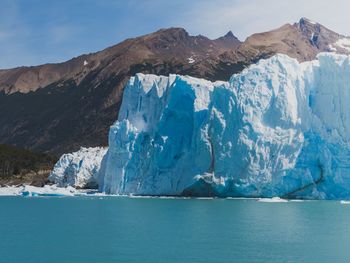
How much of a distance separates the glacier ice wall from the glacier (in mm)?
58

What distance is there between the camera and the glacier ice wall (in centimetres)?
3441

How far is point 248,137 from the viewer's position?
3528cm

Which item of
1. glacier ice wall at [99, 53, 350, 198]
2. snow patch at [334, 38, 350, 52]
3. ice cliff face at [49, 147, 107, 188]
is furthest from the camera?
snow patch at [334, 38, 350, 52]

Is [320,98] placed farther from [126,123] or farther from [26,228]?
[26,228]

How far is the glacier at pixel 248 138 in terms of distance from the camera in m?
34.4

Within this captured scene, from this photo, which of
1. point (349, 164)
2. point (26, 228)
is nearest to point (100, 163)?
point (349, 164)

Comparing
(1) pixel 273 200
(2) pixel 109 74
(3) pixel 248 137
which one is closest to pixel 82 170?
(3) pixel 248 137

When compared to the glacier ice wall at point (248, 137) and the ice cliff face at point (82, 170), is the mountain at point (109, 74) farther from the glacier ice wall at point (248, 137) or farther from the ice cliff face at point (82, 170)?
the glacier ice wall at point (248, 137)

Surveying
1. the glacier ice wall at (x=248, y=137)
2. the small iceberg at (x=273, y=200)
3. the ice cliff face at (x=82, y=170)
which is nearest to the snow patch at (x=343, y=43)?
the ice cliff face at (x=82, y=170)

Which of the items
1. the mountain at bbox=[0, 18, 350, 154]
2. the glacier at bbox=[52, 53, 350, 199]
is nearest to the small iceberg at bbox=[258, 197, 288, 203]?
the glacier at bbox=[52, 53, 350, 199]

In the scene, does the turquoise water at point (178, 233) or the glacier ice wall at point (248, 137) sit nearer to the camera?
the turquoise water at point (178, 233)

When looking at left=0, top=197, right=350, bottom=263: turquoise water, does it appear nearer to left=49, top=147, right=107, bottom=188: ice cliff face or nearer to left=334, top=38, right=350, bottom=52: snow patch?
left=49, top=147, right=107, bottom=188: ice cliff face

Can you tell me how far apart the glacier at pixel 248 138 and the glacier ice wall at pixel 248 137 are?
0.06 meters

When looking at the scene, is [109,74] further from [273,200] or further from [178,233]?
[178,233]
